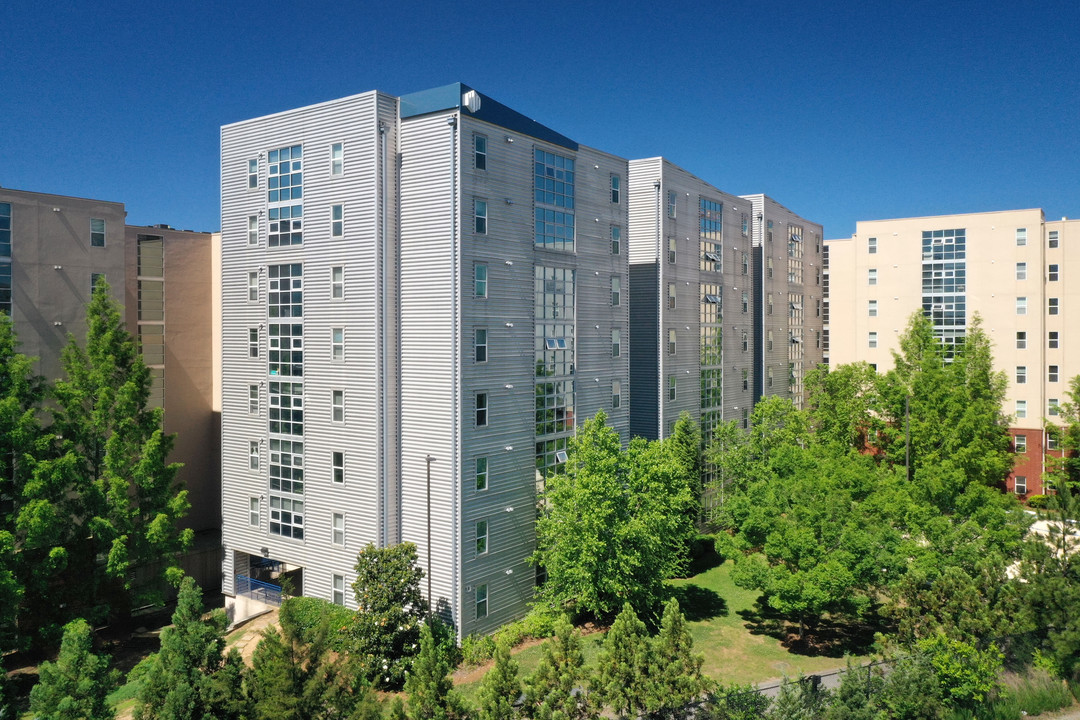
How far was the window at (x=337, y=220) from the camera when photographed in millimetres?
30406

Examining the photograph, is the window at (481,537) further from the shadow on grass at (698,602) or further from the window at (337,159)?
the window at (337,159)

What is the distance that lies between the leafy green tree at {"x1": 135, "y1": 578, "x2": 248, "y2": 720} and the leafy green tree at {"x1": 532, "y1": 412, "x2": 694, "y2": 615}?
13.3 m

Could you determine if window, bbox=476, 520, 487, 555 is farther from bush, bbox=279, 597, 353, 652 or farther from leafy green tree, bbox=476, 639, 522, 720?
leafy green tree, bbox=476, 639, 522, 720

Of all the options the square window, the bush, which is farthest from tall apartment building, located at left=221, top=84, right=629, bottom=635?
the bush

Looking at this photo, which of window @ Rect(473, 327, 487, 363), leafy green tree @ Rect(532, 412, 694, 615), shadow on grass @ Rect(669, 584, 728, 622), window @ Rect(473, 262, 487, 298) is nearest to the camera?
leafy green tree @ Rect(532, 412, 694, 615)

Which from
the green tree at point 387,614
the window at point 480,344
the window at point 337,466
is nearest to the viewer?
the green tree at point 387,614

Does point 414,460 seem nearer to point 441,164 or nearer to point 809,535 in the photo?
point 441,164

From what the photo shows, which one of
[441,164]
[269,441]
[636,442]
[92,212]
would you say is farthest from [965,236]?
[92,212]

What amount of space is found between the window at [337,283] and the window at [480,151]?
24.2ft

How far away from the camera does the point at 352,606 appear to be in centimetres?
3022

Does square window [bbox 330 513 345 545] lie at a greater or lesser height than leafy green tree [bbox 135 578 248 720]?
greater

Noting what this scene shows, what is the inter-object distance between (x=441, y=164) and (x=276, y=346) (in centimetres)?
1185

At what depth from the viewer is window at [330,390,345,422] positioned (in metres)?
30.6

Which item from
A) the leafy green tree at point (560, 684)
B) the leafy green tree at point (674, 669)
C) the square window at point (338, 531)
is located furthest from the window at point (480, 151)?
the leafy green tree at point (674, 669)
